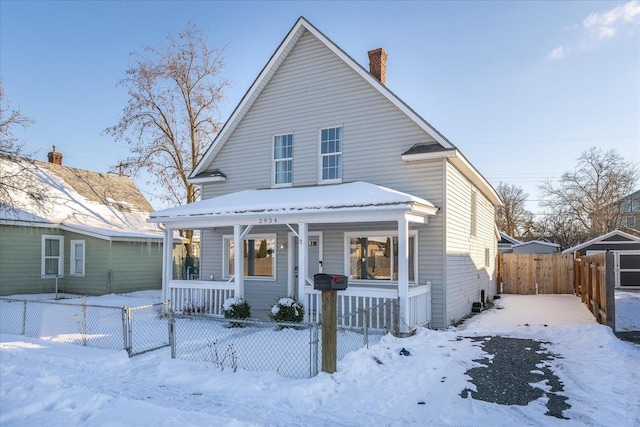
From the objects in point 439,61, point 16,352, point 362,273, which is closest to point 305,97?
point 439,61

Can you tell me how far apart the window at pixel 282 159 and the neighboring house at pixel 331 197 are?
0.04m

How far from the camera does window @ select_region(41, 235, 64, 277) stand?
2030 cm

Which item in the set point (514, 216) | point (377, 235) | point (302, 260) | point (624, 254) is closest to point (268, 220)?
point (302, 260)

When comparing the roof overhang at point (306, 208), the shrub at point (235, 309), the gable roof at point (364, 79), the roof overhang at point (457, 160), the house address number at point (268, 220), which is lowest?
the shrub at point (235, 309)

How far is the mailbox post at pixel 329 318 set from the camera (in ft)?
23.1

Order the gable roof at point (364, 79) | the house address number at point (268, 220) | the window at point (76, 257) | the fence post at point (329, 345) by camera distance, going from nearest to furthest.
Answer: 1. the fence post at point (329, 345)
2. the house address number at point (268, 220)
3. the gable roof at point (364, 79)
4. the window at point (76, 257)

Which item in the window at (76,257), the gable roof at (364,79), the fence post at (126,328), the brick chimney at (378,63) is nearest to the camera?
the fence post at (126,328)

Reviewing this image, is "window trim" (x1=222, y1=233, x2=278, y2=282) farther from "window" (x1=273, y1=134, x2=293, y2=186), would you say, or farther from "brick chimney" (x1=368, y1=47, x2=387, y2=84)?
"brick chimney" (x1=368, y1=47, x2=387, y2=84)

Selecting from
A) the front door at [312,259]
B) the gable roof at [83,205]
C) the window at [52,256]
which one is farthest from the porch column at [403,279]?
the window at [52,256]

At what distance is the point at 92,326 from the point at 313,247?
6503mm

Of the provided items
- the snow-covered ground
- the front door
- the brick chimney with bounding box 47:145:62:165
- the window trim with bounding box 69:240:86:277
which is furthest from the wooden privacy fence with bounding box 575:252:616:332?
the brick chimney with bounding box 47:145:62:165

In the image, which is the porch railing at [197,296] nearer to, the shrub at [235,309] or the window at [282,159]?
the shrub at [235,309]

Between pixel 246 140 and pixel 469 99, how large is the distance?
28.6ft

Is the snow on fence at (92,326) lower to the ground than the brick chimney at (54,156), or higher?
lower
